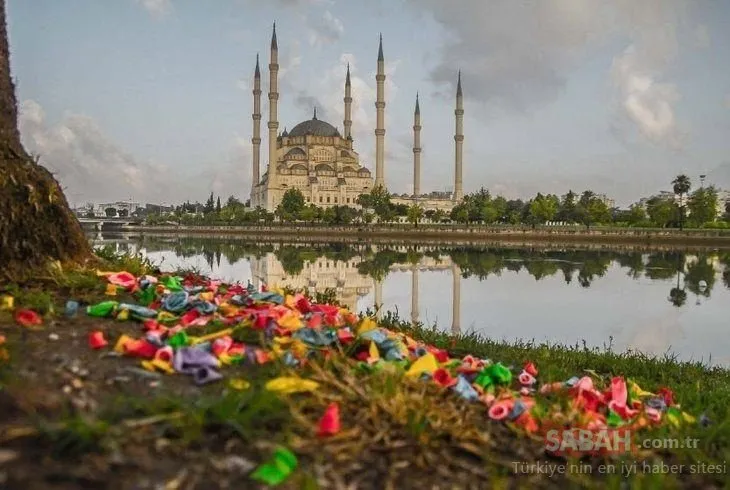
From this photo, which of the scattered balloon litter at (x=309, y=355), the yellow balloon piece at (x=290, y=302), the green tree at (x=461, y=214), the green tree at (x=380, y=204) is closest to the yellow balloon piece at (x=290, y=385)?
the scattered balloon litter at (x=309, y=355)

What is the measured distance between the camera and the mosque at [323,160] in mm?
72375

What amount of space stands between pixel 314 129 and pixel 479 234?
43267mm

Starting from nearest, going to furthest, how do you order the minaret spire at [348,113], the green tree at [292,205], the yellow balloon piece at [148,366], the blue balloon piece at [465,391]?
the yellow balloon piece at [148,366], the blue balloon piece at [465,391], the green tree at [292,205], the minaret spire at [348,113]

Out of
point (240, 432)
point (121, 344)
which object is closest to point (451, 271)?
point (121, 344)

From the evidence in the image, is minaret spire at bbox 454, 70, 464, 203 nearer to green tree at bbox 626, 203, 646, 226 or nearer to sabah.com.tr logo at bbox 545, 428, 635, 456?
green tree at bbox 626, 203, 646, 226

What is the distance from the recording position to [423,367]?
2.78m

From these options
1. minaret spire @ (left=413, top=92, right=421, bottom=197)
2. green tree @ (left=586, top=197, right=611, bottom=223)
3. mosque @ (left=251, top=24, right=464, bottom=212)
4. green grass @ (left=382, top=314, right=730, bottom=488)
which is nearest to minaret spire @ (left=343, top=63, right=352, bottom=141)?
mosque @ (left=251, top=24, right=464, bottom=212)

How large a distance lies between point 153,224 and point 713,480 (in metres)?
87.1

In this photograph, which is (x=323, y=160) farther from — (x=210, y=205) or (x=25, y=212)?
(x=25, y=212)

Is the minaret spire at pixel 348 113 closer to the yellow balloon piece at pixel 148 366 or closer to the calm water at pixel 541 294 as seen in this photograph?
the calm water at pixel 541 294

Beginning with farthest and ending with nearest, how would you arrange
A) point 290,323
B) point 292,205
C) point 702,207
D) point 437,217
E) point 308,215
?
1. point 437,217
2. point 292,205
3. point 308,215
4. point 702,207
5. point 290,323

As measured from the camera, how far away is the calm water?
10.6 metres

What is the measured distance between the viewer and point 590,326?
38.2ft

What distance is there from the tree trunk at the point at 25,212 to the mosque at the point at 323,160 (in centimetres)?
6784
